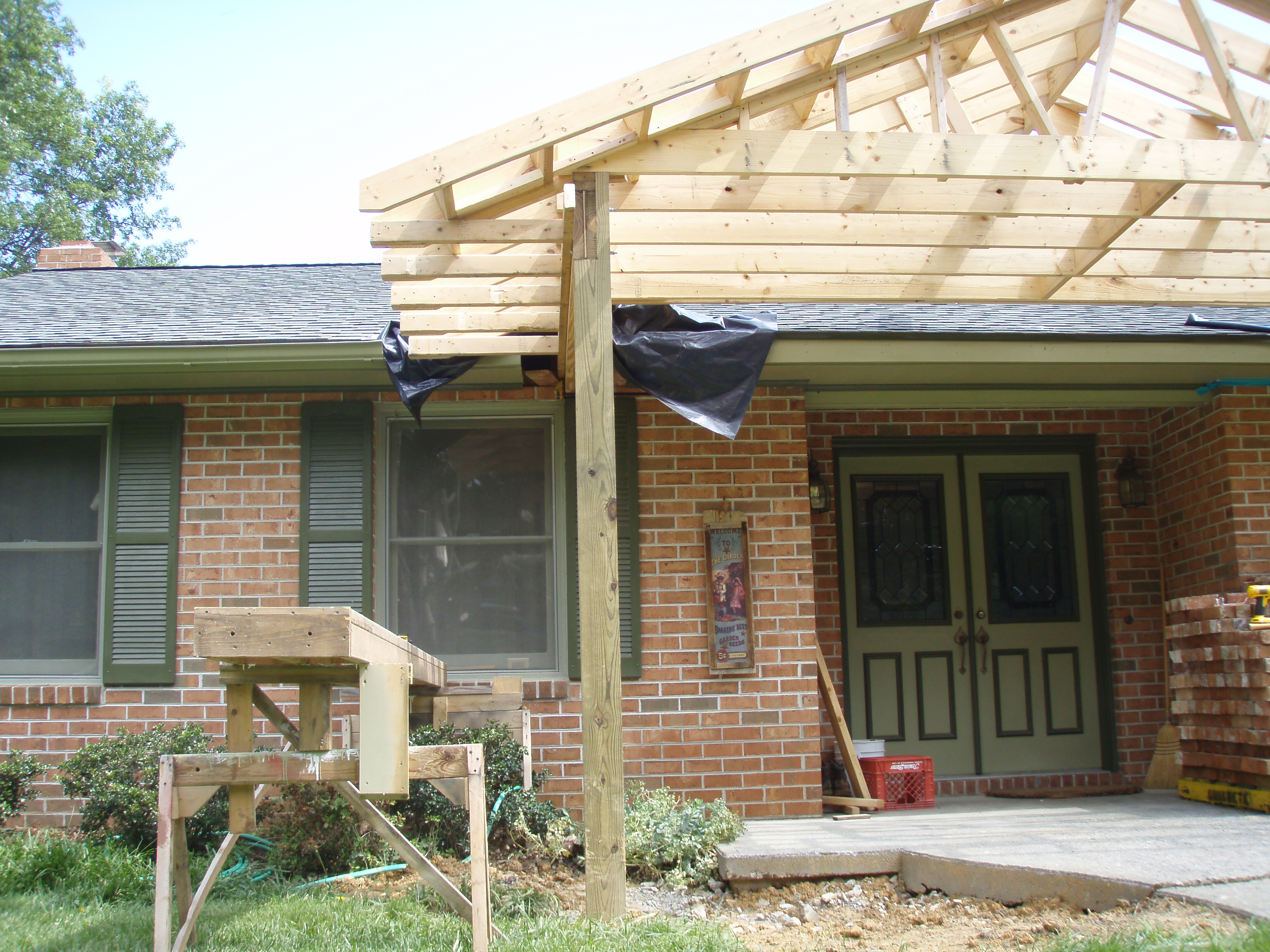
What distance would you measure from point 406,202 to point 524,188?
0.48 meters

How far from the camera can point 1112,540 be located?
713cm

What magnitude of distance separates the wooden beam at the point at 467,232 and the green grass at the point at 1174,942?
10.3ft

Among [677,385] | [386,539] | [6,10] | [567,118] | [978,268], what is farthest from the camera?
[6,10]

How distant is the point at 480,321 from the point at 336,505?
5.41ft

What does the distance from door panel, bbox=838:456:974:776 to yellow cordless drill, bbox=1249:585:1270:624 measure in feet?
6.58

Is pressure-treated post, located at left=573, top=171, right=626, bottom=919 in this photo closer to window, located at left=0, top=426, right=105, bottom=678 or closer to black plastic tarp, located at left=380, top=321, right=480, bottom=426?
black plastic tarp, located at left=380, top=321, right=480, bottom=426

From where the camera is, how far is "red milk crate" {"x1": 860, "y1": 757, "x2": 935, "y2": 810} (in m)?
6.22

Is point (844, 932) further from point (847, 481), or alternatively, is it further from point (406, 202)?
point (847, 481)

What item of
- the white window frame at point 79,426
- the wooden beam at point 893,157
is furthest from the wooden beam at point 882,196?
the white window frame at point 79,426

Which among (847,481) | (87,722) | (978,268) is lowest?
(87,722)

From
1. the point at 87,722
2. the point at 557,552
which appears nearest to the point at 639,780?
the point at 557,552

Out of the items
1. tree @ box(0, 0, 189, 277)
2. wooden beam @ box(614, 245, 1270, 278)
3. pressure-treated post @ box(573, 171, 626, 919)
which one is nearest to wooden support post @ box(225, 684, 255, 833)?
pressure-treated post @ box(573, 171, 626, 919)

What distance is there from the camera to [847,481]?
24.0 ft

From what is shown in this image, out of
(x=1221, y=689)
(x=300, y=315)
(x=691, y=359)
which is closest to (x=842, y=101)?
(x=691, y=359)
